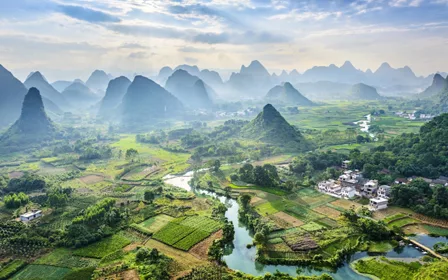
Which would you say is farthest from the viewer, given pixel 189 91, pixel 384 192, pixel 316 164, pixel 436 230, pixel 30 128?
pixel 189 91

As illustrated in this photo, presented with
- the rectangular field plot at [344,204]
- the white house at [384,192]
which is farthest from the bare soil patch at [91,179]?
the white house at [384,192]

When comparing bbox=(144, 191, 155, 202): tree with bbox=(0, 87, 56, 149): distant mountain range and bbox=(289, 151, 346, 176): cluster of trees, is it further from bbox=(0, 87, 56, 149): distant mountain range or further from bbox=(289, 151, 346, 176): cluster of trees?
bbox=(0, 87, 56, 149): distant mountain range

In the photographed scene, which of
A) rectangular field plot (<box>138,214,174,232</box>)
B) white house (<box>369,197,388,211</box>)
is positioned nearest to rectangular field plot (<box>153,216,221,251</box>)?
rectangular field plot (<box>138,214,174,232</box>)

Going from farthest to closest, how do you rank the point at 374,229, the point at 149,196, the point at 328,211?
the point at 149,196 < the point at 328,211 < the point at 374,229

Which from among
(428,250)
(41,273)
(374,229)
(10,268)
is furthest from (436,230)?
(10,268)

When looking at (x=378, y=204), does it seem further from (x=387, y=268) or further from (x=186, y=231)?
(x=186, y=231)

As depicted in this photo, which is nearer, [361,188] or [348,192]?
[348,192]

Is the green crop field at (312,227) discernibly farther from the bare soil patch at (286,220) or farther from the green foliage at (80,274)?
the green foliage at (80,274)
